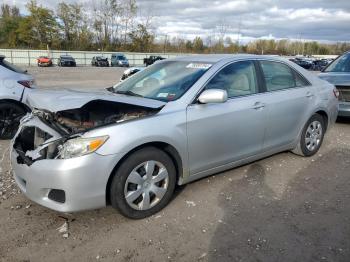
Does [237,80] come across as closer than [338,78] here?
Yes

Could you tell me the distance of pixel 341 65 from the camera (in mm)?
8758

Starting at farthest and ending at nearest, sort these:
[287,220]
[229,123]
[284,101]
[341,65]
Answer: [341,65] → [284,101] → [229,123] → [287,220]

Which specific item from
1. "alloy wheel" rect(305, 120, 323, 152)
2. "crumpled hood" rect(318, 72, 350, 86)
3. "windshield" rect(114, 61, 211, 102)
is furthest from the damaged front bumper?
"crumpled hood" rect(318, 72, 350, 86)

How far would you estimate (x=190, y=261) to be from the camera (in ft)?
9.33

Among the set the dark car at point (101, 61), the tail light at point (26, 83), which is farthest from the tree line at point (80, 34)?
the tail light at point (26, 83)

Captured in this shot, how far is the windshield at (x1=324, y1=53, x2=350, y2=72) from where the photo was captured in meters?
8.60

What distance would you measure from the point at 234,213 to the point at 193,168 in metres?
0.65

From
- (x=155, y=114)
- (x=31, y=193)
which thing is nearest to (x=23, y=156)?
(x=31, y=193)

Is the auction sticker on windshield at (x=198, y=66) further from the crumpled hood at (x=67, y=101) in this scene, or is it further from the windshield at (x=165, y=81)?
the crumpled hood at (x=67, y=101)

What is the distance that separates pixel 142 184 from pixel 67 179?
746 millimetres

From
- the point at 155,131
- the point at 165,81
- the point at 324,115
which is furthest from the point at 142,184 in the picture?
the point at 324,115

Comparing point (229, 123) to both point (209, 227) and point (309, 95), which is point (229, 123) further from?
point (309, 95)

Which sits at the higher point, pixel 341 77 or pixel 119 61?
pixel 341 77

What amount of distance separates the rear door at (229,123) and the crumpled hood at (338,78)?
4107 millimetres
